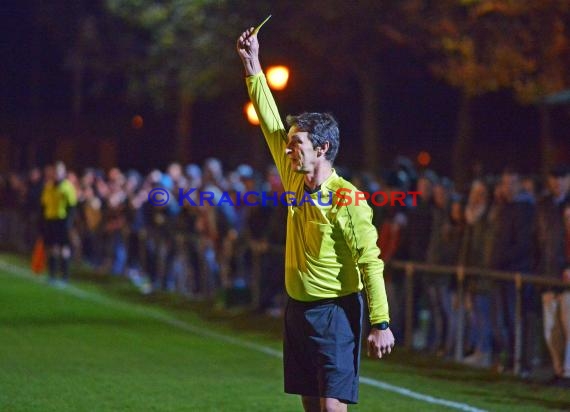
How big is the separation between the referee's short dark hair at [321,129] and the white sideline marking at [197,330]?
15.6 ft

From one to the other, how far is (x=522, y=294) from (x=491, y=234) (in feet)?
3.52

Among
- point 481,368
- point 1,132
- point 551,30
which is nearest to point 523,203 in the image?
point 481,368

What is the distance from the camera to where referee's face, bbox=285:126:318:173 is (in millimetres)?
6918

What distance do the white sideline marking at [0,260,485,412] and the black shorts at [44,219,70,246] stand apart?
84 centimetres

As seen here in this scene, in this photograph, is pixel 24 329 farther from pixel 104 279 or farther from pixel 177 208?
pixel 104 279

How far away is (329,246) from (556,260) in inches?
272

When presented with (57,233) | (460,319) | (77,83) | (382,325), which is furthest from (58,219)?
(77,83)

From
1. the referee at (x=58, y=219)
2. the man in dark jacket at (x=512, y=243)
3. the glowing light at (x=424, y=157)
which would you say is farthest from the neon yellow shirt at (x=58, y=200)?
the glowing light at (x=424, y=157)

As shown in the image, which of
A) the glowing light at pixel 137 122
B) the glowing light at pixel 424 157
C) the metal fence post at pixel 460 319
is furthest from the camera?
the glowing light at pixel 137 122

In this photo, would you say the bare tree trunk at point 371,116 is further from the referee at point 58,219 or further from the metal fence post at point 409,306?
the metal fence post at point 409,306

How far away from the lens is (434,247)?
51.8 ft

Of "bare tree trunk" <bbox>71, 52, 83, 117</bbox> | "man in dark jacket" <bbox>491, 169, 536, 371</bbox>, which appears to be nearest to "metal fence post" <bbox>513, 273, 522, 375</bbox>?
"man in dark jacket" <bbox>491, 169, 536, 371</bbox>

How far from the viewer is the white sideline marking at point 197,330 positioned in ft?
38.4

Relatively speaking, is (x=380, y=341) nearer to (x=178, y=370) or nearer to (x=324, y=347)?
(x=324, y=347)
